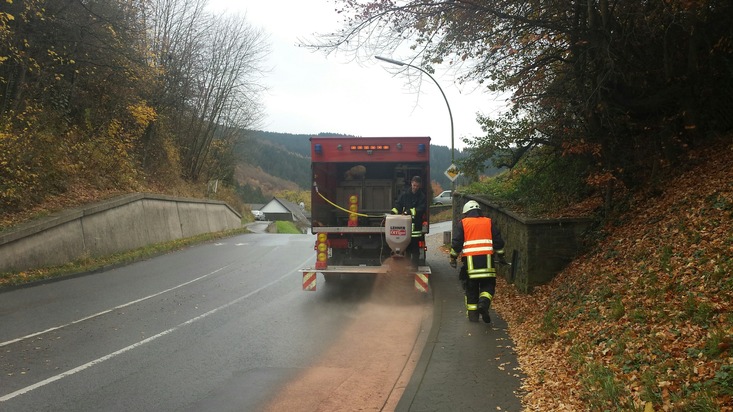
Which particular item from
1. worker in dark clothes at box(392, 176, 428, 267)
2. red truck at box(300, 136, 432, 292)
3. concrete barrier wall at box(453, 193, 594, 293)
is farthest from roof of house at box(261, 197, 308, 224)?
concrete barrier wall at box(453, 193, 594, 293)

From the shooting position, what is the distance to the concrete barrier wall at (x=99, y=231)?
481 inches

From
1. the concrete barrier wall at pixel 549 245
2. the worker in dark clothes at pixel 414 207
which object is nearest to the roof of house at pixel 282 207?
the worker in dark clothes at pixel 414 207

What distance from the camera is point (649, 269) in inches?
238

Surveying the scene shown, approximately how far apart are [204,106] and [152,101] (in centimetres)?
669

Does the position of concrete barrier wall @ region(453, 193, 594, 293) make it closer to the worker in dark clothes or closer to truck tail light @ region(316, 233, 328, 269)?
the worker in dark clothes

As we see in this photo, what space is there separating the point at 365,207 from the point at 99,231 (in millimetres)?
8752

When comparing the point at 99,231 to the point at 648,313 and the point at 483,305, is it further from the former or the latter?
the point at 648,313

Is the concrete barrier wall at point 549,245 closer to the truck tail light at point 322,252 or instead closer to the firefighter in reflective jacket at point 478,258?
the firefighter in reflective jacket at point 478,258

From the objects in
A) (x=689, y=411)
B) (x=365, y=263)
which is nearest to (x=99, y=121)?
(x=365, y=263)

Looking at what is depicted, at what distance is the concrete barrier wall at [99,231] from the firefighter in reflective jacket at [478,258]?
9.96 m

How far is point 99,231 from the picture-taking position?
15.9 meters

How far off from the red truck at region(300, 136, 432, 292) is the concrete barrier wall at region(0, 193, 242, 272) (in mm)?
6621

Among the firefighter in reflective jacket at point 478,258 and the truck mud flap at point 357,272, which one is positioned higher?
the firefighter in reflective jacket at point 478,258

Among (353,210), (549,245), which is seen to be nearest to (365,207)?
(353,210)
